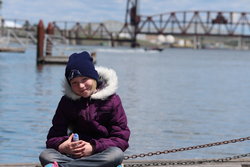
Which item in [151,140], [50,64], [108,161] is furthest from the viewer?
[50,64]

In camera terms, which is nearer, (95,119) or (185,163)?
→ (95,119)

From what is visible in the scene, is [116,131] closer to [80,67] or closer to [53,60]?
[80,67]

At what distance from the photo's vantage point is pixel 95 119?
5.66m

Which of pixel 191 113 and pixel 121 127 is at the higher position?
pixel 121 127

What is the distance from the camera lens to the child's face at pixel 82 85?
558 cm

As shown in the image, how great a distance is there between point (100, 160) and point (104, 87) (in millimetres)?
653

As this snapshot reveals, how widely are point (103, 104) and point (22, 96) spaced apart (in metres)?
19.5

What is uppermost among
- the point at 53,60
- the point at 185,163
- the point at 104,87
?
the point at 104,87

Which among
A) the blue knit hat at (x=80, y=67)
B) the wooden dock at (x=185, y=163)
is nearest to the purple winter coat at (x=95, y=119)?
the blue knit hat at (x=80, y=67)

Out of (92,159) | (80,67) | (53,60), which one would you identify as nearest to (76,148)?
(92,159)

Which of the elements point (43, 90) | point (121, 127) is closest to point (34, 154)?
point (121, 127)

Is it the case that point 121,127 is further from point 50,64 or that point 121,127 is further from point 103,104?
point 50,64

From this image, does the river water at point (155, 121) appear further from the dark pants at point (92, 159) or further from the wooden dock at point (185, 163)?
the dark pants at point (92, 159)

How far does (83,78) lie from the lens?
5613 millimetres
